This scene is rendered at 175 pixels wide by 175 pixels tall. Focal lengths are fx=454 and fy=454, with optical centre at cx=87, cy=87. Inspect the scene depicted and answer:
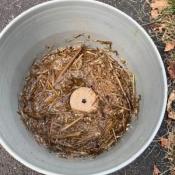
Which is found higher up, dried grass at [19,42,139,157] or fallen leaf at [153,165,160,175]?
dried grass at [19,42,139,157]

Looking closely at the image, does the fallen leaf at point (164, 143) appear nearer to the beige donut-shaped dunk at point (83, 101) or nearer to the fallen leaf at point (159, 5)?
the beige donut-shaped dunk at point (83, 101)

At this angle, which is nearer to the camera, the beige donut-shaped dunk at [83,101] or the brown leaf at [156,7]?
the beige donut-shaped dunk at [83,101]

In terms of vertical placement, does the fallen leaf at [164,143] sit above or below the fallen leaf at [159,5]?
below

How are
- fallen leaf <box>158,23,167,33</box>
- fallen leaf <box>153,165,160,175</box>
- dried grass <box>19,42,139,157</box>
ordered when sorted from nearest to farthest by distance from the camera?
dried grass <box>19,42,139,157</box> < fallen leaf <box>153,165,160,175</box> < fallen leaf <box>158,23,167,33</box>

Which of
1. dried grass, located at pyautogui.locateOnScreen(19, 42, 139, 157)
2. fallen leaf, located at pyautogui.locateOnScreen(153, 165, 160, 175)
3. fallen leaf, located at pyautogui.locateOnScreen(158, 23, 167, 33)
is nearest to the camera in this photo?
dried grass, located at pyautogui.locateOnScreen(19, 42, 139, 157)

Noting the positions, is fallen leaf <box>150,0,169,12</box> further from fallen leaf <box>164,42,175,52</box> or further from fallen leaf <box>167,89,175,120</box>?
fallen leaf <box>167,89,175,120</box>

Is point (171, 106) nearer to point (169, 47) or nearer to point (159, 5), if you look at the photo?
point (169, 47)

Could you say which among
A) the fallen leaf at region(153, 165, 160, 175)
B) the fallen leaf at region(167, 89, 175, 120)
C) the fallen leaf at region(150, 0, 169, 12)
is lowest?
the fallen leaf at region(153, 165, 160, 175)

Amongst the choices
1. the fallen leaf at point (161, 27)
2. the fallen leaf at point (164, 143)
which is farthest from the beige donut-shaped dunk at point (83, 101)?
the fallen leaf at point (161, 27)

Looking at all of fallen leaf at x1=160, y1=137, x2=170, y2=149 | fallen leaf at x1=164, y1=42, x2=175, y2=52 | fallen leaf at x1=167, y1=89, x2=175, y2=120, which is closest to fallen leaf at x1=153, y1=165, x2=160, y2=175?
fallen leaf at x1=160, y1=137, x2=170, y2=149

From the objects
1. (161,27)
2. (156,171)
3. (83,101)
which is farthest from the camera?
(161,27)

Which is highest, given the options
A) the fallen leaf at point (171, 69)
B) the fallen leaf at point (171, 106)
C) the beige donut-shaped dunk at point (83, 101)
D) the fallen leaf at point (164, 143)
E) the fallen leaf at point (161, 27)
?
the fallen leaf at point (161, 27)

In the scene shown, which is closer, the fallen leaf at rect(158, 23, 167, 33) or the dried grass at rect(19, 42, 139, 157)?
the dried grass at rect(19, 42, 139, 157)

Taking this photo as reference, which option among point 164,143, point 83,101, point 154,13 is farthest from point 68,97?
point 154,13
